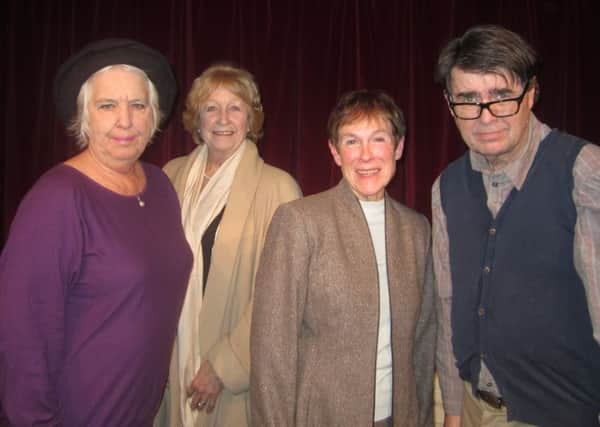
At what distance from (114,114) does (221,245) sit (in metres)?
0.67

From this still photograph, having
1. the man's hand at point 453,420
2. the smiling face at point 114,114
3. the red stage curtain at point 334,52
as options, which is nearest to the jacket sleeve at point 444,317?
the man's hand at point 453,420

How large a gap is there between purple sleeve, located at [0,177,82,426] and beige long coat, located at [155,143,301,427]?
0.64 metres

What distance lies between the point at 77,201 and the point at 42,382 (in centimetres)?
49

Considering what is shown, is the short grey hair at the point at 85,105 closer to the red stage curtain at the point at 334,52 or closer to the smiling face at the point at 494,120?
the smiling face at the point at 494,120

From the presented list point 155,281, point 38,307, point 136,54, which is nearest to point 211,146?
point 136,54

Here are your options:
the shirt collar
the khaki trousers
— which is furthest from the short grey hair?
the khaki trousers

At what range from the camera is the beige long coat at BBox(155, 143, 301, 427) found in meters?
1.67

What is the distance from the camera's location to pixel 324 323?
1.34 m

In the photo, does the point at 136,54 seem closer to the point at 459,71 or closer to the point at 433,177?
the point at 459,71

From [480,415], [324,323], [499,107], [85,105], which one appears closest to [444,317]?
[480,415]

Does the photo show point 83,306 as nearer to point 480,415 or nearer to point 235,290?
point 235,290

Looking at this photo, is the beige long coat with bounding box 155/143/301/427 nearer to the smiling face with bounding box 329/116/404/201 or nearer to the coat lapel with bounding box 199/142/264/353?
the coat lapel with bounding box 199/142/264/353

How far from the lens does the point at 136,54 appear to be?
136cm

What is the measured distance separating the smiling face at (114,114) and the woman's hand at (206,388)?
2.94ft
